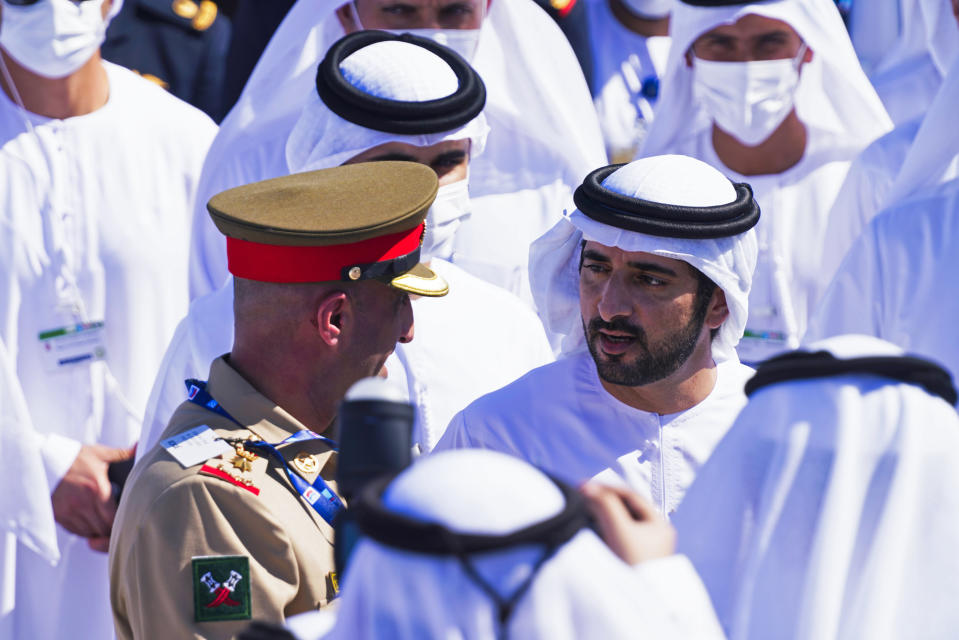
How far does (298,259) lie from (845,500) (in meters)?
1.42

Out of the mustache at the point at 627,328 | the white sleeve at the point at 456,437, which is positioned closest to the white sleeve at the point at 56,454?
the white sleeve at the point at 456,437

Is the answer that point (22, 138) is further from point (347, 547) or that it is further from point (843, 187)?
point (347, 547)

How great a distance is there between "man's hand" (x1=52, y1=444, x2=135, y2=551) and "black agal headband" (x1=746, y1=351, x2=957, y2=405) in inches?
113

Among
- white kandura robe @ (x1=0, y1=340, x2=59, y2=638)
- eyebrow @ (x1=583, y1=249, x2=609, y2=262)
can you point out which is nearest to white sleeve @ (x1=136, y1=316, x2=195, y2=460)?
white kandura robe @ (x1=0, y1=340, x2=59, y2=638)

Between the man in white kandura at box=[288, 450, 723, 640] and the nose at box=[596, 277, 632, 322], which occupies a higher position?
the man in white kandura at box=[288, 450, 723, 640]

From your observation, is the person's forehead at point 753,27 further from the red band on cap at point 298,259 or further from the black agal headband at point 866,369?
the black agal headband at point 866,369

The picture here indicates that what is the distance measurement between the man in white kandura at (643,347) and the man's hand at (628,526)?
1.54 meters

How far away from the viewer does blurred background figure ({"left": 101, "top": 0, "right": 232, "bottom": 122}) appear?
245 inches

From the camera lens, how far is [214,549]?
2756 mm

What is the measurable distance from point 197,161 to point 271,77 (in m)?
0.41

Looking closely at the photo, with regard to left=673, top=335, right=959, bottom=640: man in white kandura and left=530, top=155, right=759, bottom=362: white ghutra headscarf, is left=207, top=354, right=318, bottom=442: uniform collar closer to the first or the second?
left=530, top=155, right=759, bottom=362: white ghutra headscarf

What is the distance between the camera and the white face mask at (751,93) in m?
5.48

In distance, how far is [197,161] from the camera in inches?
201

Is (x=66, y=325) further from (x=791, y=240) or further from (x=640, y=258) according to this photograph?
(x=791, y=240)
